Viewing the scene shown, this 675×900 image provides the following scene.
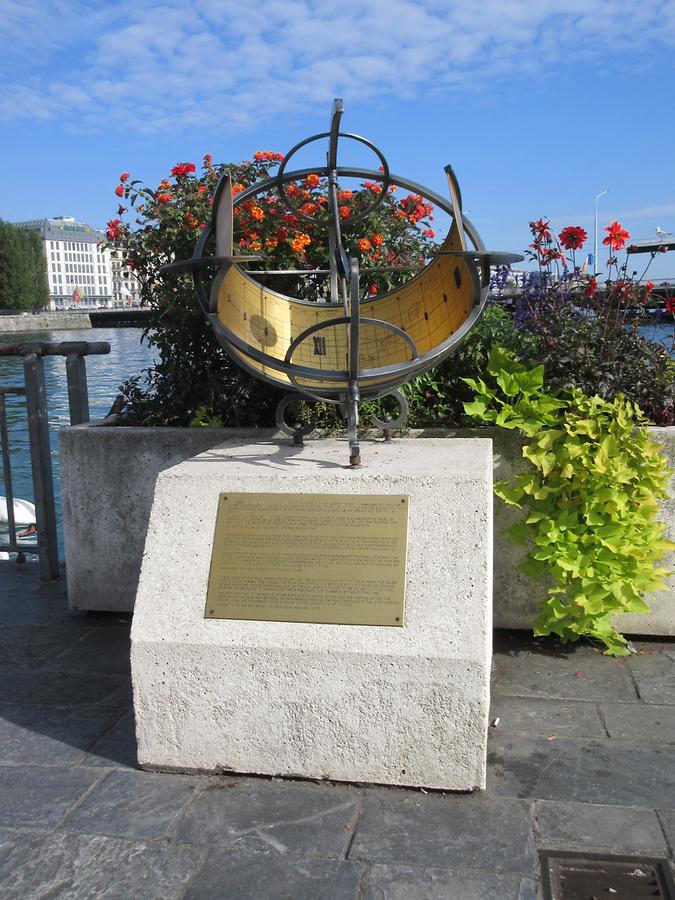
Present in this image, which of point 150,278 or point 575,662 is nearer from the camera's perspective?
point 575,662

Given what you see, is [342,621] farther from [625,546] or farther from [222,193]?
[222,193]

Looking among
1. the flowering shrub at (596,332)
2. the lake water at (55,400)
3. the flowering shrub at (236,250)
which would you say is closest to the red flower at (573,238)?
the flowering shrub at (596,332)

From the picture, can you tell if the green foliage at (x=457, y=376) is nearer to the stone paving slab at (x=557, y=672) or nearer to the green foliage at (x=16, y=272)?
the stone paving slab at (x=557, y=672)

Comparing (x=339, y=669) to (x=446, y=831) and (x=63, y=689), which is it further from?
(x=63, y=689)

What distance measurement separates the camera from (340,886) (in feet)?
7.50

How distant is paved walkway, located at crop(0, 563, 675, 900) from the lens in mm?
2328

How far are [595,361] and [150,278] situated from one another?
2435mm

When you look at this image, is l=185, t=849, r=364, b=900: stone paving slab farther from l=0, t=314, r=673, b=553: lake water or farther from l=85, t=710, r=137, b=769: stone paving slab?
l=0, t=314, r=673, b=553: lake water

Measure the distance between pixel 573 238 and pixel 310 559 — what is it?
7.35 feet

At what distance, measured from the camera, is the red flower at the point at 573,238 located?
4148mm

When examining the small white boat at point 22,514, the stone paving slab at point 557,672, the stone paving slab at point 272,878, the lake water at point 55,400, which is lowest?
the lake water at point 55,400

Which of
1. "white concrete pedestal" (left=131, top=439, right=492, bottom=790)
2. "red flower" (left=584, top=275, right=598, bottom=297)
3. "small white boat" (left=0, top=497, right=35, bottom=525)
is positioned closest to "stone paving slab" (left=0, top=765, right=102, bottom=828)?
"white concrete pedestal" (left=131, top=439, right=492, bottom=790)

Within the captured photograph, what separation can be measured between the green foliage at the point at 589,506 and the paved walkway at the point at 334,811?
0.99 ft

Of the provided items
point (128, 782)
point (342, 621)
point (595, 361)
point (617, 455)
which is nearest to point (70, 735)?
point (128, 782)
